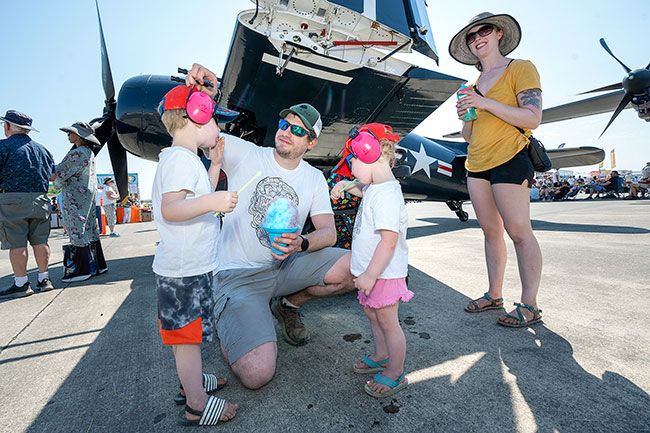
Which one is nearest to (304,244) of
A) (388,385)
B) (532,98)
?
(388,385)

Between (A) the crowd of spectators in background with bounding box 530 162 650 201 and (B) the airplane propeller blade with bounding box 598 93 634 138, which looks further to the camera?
(A) the crowd of spectators in background with bounding box 530 162 650 201

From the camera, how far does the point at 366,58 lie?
13.7ft

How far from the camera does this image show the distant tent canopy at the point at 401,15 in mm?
3809

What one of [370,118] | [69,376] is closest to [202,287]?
[69,376]

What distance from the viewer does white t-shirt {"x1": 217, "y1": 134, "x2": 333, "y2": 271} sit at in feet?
6.86

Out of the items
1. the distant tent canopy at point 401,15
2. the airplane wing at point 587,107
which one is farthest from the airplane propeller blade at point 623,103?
the distant tent canopy at point 401,15

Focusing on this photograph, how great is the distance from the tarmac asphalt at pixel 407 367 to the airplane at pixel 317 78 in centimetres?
165

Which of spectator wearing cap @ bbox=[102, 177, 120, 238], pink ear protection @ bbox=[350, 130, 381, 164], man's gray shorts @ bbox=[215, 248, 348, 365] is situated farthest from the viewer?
spectator wearing cap @ bbox=[102, 177, 120, 238]

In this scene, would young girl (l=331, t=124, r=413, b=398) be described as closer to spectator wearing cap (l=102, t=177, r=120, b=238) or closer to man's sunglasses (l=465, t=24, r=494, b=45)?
man's sunglasses (l=465, t=24, r=494, b=45)

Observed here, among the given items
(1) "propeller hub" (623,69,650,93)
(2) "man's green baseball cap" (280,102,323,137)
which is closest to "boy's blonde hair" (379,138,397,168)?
(2) "man's green baseball cap" (280,102,323,137)

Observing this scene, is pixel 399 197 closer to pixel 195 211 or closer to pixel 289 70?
pixel 195 211

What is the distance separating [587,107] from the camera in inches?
559

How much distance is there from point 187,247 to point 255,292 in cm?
70

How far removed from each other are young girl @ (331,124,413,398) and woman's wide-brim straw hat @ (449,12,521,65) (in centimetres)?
141
